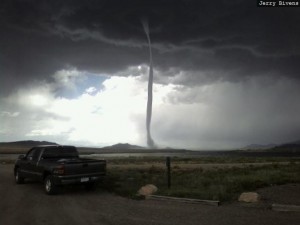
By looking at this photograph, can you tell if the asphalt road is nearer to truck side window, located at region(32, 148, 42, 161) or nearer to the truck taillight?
the truck taillight

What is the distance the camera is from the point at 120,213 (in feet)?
38.0

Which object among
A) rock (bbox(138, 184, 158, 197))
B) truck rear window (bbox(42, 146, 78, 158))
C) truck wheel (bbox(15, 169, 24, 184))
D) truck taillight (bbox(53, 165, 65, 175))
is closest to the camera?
rock (bbox(138, 184, 158, 197))

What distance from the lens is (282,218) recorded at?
10.5m

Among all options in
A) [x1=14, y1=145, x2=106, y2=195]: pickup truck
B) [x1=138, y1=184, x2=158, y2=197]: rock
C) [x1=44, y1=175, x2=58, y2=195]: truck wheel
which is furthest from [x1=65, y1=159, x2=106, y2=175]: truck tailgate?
[x1=138, y1=184, x2=158, y2=197]: rock

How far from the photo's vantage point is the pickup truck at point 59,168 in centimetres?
1571

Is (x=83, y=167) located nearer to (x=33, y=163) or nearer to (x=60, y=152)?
(x=60, y=152)

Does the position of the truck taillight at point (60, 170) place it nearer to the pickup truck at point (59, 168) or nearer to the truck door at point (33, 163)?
the pickup truck at point (59, 168)

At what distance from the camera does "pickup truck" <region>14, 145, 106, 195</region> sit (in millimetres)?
15711

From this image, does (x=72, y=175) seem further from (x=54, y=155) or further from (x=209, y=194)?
(x=209, y=194)

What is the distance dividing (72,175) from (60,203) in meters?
2.21

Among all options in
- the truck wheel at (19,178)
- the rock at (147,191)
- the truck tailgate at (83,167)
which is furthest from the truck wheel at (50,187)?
the truck wheel at (19,178)

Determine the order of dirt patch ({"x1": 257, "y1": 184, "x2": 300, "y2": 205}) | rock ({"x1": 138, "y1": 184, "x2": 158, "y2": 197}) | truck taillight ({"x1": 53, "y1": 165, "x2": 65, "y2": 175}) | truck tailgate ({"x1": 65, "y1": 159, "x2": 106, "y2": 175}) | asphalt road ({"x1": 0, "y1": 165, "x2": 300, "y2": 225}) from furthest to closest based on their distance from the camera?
1. truck tailgate ({"x1": 65, "y1": 159, "x2": 106, "y2": 175})
2. truck taillight ({"x1": 53, "y1": 165, "x2": 65, "y2": 175})
3. rock ({"x1": 138, "y1": 184, "x2": 158, "y2": 197})
4. dirt patch ({"x1": 257, "y1": 184, "x2": 300, "y2": 205})
5. asphalt road ({"x1": 0, "y1": 165, "x2": 300, "y2": 225})

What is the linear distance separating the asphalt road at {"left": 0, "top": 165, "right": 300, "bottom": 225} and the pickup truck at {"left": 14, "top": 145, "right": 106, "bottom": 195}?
838 millimetres

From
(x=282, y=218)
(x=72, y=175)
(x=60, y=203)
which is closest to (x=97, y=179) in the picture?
(x=72, y=175)
